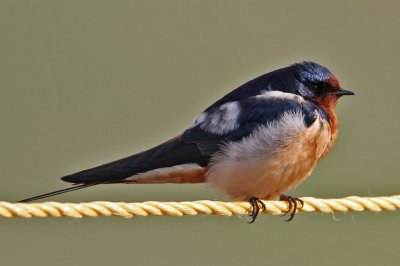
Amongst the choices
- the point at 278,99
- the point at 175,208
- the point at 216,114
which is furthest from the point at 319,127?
the point at 175,208

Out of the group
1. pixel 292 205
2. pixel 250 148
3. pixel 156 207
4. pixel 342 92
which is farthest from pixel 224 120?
pixel 156 207

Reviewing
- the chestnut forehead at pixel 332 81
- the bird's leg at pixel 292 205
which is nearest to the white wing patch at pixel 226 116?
the chestnut forehead at pixel 332 81

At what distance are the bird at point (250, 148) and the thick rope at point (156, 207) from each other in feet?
1.47

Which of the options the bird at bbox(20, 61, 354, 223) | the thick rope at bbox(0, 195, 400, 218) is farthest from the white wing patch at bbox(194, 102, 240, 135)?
the thick rope at bbox(0, 195, 400, 218)

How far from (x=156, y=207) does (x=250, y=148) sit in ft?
2.89

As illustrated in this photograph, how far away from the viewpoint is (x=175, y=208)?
167 centimetres

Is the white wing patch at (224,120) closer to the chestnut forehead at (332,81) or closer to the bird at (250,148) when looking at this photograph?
the bird at (250,148)

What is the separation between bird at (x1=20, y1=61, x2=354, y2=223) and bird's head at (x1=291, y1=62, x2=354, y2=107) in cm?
6

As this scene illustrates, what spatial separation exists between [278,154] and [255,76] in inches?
17.6

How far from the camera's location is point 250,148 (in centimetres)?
246

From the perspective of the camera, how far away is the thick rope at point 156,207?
4.74 ft

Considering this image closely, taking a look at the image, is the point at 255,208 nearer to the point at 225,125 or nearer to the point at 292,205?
the point at 292,205

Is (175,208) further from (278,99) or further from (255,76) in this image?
(255,76)

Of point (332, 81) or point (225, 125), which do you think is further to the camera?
point (332, 81)
